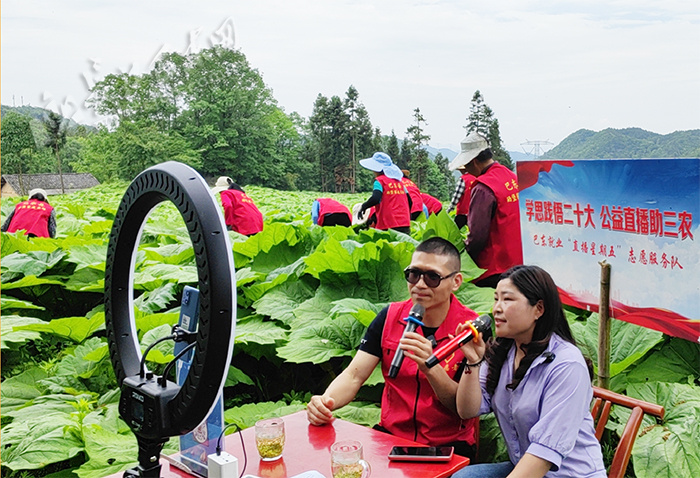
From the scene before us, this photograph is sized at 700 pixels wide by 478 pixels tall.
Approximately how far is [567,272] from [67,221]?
36.0ft

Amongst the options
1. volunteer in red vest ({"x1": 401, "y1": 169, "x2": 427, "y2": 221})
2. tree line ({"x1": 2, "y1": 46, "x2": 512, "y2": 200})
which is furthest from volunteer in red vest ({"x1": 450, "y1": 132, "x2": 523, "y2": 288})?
tree line ({"x1": 2, "y1": 46, "x2": 512, "y2": 200})

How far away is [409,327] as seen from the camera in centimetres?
271

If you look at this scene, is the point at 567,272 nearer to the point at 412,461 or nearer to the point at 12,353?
the point at 412,461

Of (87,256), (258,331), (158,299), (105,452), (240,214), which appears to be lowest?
(105,452)

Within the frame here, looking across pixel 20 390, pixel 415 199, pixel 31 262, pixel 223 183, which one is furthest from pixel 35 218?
pixel 20 390

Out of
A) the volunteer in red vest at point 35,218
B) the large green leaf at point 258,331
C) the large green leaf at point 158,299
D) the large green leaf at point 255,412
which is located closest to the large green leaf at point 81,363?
the large green leaf at point 158,299

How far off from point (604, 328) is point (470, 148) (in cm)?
220

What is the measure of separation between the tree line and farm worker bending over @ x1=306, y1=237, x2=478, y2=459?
39.1 metres

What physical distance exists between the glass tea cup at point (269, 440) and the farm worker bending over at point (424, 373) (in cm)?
52

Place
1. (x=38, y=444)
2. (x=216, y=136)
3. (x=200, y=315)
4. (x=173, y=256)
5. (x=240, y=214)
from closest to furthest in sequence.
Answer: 1. (x=200, y=315)
2. (x=38, y=444)
3. (x=173, y=256)
4. (x=240, y=214)
5. (x=216, y=136)

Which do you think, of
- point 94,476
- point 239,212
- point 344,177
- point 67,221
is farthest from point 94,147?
point 94,476

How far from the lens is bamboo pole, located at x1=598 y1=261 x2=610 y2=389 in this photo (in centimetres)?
333

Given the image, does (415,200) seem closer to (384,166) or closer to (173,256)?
(384,166)

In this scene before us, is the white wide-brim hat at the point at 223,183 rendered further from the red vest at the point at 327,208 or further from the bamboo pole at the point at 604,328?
the bamboo pole at the point at 604,328
